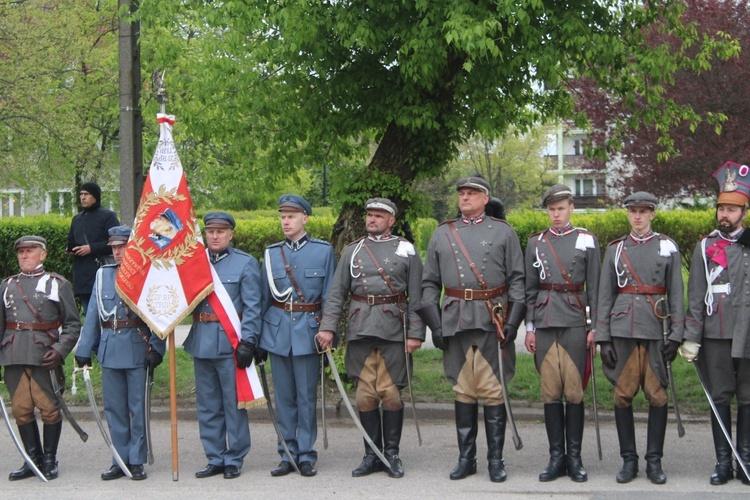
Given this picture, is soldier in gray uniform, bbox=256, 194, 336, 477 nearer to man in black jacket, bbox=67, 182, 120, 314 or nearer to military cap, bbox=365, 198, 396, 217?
military cap, bbox=365, 198, 396, 217

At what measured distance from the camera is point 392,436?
7.47m

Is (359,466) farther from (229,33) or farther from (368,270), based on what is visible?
(229,33)

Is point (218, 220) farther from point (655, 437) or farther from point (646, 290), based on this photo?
point (655, 437)

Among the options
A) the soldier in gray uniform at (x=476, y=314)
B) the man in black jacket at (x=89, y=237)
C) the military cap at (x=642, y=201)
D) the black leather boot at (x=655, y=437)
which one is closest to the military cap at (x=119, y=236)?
the soldier in gray uniform at (x=476, y=314)

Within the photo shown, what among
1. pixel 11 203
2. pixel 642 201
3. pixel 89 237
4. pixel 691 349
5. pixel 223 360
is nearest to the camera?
pixel 691 349

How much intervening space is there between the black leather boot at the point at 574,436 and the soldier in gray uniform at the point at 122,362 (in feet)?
10.4

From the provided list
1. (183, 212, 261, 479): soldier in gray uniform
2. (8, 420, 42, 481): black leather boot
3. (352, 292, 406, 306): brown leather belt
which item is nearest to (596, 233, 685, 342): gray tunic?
(352, 292, 406, 306): brown leather belt

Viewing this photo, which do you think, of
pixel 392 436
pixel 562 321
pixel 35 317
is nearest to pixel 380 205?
pixel 562 321

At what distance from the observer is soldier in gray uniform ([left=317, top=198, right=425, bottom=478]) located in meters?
7.45

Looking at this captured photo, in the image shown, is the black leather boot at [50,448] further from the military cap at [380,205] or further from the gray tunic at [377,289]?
the military cap at [380,205]

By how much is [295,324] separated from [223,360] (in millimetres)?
613

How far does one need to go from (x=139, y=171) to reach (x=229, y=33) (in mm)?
1834

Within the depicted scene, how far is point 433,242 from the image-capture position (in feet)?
24.8

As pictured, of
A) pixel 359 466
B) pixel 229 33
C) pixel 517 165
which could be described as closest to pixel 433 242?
pixel 359 466
